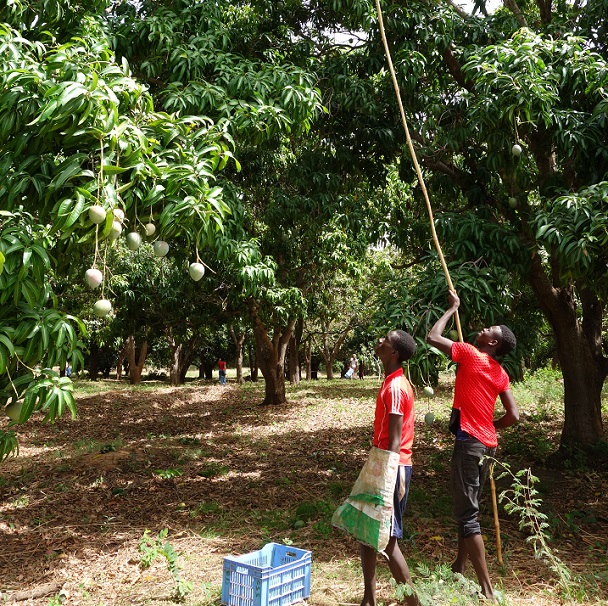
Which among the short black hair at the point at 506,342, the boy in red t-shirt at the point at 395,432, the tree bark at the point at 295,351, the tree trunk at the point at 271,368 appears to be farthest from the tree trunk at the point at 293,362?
the boy in red t-shirt at the point at 395,432

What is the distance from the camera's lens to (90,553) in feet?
17.2

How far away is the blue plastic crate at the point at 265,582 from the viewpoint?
3668mm

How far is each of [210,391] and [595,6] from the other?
510 inches

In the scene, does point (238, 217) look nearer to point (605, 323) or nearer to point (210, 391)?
point (210, 391)

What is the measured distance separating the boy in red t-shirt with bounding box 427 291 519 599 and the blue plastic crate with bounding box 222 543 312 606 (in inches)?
39.3

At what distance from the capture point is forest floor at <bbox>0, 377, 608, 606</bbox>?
4.39 meters

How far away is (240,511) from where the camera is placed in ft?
20.9

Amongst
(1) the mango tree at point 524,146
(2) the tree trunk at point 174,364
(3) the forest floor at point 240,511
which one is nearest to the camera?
(3) the forest floor at point 240,511

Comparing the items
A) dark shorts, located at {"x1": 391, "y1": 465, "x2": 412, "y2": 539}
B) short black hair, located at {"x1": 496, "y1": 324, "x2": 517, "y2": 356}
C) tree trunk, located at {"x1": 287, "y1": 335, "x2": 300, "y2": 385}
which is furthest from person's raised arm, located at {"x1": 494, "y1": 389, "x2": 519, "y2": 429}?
tree trunk, located at {"x1": 287, "y1": 335, "x2": 300, "y2": 385}

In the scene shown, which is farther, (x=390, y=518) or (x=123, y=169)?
(x=390, y=518)

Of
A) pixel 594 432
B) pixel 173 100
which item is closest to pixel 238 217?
pixel 173 100

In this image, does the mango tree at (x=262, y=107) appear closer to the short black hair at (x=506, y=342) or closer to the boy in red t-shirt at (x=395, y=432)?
the boy in red t-shirt at (x=395, y=432)

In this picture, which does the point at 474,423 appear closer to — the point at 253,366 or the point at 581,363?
the point at 581,363

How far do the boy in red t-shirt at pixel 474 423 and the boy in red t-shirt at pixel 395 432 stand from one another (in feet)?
1.14
